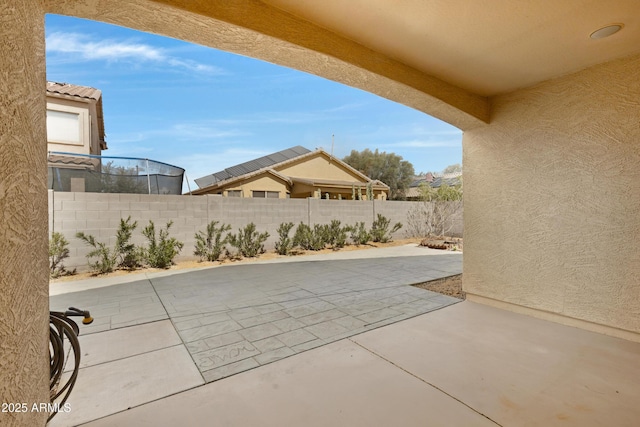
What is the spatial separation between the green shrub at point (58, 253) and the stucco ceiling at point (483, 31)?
6.29 meters

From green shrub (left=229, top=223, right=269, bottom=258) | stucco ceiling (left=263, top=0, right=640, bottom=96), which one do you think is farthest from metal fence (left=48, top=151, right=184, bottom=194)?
stucco ceiling (left=263, top=0, right=640, bottom=96)

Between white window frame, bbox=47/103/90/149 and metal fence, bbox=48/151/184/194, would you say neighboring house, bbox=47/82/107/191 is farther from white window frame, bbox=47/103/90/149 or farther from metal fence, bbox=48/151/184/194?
metal fence, bbox=48/151/184/194

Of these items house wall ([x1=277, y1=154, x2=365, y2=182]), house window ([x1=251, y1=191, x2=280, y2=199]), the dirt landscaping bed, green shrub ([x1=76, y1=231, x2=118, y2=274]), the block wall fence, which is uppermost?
house wall ([x1=277, y1=154, x2=365, y2=182])

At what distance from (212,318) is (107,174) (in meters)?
4.99

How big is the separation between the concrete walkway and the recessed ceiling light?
311 cm

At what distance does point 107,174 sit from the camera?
6398 mm

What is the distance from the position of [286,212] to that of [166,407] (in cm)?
721

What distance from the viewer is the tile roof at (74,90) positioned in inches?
365

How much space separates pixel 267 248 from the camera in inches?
340

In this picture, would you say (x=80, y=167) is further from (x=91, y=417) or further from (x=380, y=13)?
(x=380, y=13)

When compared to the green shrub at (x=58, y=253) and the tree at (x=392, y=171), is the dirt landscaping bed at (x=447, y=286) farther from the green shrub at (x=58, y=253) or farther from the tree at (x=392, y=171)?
the tree at (x=392, y=171)

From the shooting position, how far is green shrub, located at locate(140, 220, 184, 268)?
256 inches

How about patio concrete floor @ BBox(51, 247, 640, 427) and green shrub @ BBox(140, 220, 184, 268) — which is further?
green shrub @ BBox(140, 220, 184, 268)

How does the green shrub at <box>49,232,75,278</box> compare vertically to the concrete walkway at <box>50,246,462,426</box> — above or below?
above
